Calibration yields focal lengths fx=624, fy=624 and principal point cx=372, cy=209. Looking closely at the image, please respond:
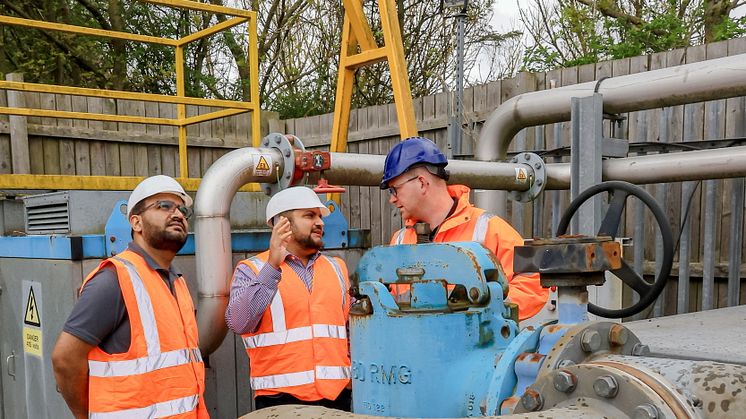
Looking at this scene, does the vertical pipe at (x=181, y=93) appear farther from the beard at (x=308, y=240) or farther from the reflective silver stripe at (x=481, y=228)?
the reflective silver stripe at (x=481, y=228)

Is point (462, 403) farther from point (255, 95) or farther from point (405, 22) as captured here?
point (405, 22)

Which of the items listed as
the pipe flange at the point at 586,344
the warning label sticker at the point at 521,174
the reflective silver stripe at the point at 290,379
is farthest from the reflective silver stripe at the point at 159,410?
the warning label sticker at the point at 521,174

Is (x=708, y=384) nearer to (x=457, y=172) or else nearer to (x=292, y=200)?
(x=292, y=200)

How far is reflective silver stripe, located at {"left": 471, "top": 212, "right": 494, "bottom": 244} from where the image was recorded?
7.51ft

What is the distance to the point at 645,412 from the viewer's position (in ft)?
2.67

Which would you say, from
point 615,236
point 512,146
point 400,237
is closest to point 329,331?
point 400,237

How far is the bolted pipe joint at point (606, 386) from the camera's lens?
853 millimetres

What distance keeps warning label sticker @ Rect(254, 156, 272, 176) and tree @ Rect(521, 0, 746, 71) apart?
626 centimetres

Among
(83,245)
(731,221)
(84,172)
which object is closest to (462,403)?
(83,245)

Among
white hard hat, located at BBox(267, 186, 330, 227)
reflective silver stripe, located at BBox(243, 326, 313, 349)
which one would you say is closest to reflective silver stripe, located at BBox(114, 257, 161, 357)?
reflective silver stripe, located at BBox(243, 326, 313, 349)

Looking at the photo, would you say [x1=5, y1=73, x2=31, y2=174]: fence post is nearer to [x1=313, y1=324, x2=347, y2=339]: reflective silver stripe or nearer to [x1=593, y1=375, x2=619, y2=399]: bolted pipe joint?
[x1=313, y1=324, x2=347, y2=339]: reflective silver stripe

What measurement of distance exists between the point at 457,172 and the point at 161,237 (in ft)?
5.04

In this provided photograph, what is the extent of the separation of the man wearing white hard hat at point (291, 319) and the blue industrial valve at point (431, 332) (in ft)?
4.03

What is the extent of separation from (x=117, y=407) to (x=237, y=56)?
30.0 feet
